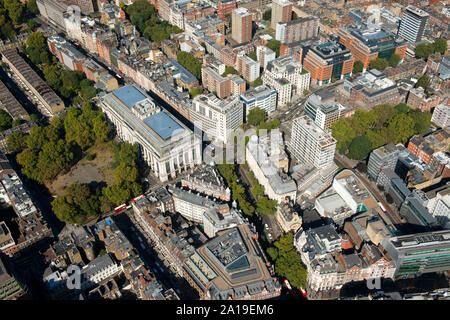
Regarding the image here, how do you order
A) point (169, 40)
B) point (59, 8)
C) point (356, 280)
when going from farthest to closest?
1. point (59, 8)
2. point (169, 40)
3. point (356, 280)

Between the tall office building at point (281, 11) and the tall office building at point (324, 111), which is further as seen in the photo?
the tall office building at point (281, 11)

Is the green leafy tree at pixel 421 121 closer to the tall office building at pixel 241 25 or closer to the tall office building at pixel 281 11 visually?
the tall office building at pixel 281 11

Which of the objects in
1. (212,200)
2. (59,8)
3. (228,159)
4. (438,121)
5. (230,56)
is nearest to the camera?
(212,200)

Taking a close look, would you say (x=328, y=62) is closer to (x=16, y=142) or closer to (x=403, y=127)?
(x=403, y=127)

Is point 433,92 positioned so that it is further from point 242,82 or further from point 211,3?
point 211,3

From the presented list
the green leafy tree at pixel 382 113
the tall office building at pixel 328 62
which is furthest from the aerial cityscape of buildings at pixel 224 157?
the green leafy tree at pixel 382 113

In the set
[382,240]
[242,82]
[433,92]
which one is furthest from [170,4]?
[382,240]

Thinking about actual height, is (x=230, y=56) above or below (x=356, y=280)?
above
